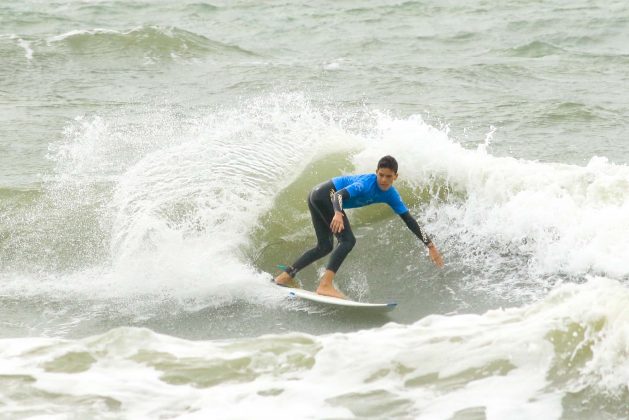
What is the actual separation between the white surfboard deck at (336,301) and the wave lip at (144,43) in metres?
12.9

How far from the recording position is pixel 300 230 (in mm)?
10555

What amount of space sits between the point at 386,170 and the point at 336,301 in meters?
1.30

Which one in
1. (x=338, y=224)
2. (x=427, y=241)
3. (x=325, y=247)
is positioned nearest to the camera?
(x=338, y=224)

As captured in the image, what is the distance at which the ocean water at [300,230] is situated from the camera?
→ 20.7ft

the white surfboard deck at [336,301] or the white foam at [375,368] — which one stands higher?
the white foam at [375,368]

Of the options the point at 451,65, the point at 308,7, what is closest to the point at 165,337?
the point at 451,65

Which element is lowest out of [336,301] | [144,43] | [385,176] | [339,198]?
[336,301]

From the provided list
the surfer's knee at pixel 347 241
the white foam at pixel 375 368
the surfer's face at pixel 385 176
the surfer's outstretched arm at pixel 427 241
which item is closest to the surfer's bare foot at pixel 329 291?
the surfer's knee at pixel 347 241

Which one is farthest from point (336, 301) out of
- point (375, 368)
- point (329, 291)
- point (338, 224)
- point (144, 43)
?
point (144, 43)

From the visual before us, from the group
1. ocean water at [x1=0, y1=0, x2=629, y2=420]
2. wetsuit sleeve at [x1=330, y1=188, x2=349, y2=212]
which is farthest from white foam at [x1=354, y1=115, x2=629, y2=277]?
wetsuit sleeve at [x1=330, y1=188, x2=349, y2=212]

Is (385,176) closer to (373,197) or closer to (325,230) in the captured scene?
(373,197)

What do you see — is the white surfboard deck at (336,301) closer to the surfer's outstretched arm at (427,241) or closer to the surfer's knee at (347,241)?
the surfer's knee at (347,241)

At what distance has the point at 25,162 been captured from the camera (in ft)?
44.5

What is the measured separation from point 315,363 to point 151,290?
2.88 meters
